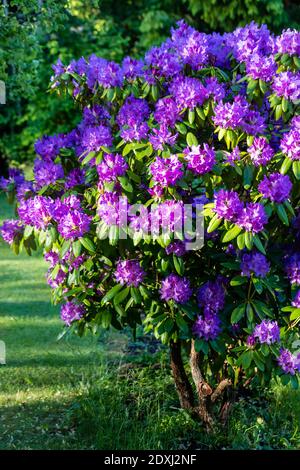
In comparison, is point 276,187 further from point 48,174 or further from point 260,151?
point 48,174

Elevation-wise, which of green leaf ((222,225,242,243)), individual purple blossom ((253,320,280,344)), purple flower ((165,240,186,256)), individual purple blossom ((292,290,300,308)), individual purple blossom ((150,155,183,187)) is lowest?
individual purple blossom ((253,320,280,344))

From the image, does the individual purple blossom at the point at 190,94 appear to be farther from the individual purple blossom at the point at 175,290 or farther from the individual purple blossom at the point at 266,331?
the individual purple blossom at the point at 266,331

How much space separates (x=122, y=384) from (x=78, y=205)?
162 cm

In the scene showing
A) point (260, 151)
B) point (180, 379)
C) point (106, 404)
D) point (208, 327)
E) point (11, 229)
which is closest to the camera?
point (260, 151)

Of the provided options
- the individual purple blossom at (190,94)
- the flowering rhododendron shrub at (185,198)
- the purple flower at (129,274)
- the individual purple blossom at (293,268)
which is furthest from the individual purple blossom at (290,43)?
the purple flower at (129,274)

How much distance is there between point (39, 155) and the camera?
10.8ft

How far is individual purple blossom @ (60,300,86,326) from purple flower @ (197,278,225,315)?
583 mm

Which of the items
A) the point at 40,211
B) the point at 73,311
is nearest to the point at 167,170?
the point at 40,211

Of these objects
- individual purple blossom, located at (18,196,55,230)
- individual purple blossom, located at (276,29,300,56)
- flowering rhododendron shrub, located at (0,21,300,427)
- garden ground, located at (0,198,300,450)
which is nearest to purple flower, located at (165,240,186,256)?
flowering rhododendron shrub, located at (0,21,300,427)

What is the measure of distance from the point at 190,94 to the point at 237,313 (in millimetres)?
887

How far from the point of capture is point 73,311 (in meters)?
3.38

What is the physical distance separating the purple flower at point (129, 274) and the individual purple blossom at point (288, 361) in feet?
2.17

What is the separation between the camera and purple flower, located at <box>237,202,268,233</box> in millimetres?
2693

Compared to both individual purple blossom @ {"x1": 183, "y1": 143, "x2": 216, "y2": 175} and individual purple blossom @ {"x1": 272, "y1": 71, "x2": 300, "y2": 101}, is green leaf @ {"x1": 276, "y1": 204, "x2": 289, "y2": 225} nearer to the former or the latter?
individual purple blossom @ {"x1": 183, "y1": 143, "x2": 216, "y2": 175}
